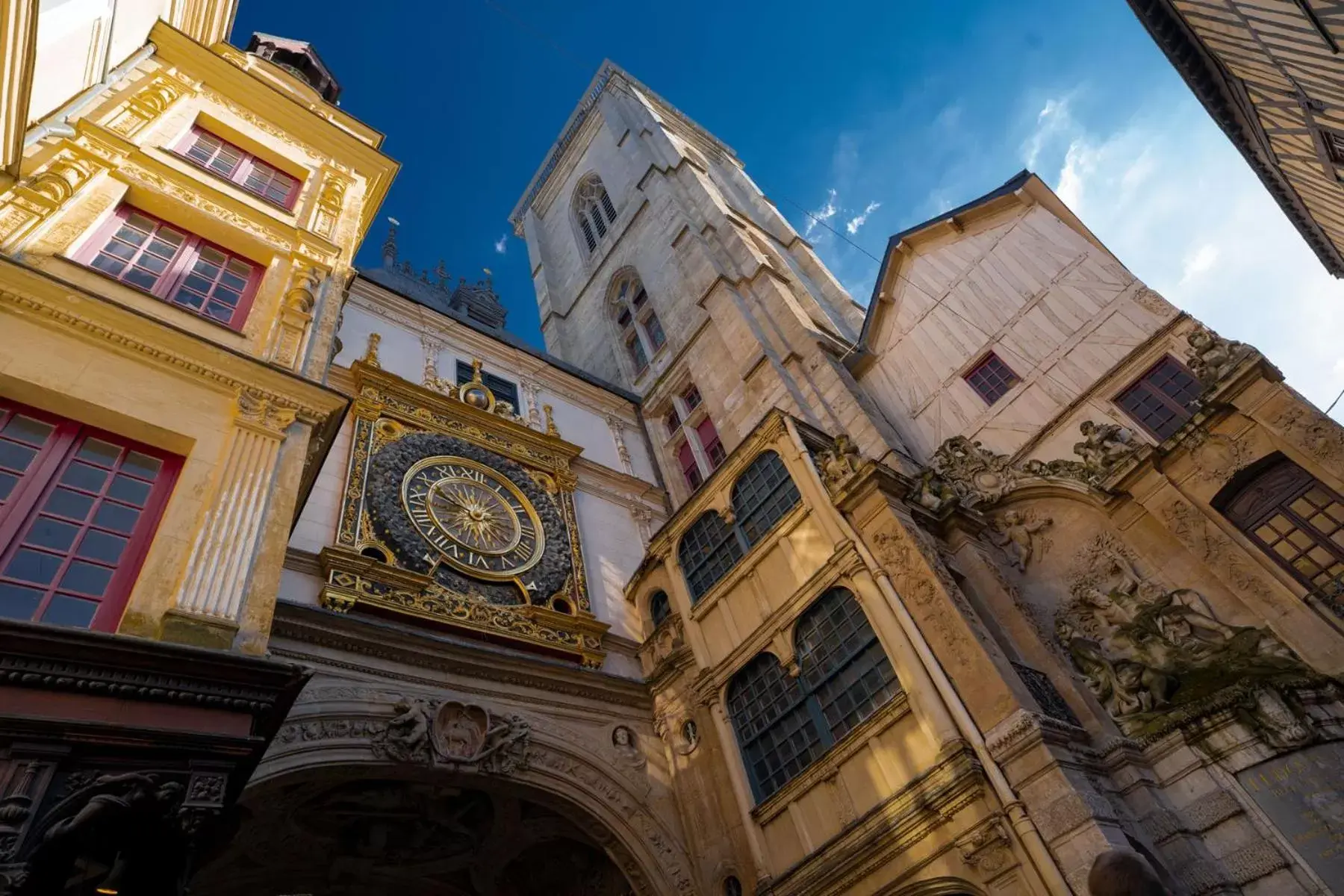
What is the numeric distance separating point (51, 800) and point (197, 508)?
134 inches

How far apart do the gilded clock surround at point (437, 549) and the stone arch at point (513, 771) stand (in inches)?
72.9

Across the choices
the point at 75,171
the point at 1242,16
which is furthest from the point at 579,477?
the point at 1242,16

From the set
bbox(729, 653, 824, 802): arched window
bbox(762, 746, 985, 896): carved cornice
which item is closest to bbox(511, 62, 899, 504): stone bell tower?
bbox(729, 653, 824, 802): arched window

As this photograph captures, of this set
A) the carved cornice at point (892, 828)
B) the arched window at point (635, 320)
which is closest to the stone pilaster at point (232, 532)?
the carved cornice at point (892, 828)

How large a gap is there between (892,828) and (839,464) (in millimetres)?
6024

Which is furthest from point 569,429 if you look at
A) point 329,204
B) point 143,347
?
point 143,347

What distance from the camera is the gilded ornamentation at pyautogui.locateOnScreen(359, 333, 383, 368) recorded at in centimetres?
1780

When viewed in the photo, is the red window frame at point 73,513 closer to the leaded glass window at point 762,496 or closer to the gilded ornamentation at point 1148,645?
the leaded glass window at point 762,496

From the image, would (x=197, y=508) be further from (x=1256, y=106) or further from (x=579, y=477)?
(x=1256, y=106)

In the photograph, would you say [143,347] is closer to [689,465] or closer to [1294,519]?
[689,465]

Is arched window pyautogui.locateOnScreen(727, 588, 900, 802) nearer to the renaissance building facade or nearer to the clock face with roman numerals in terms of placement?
the renaissance building facade

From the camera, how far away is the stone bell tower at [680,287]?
2044 cm

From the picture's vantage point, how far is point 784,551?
45.8 ft

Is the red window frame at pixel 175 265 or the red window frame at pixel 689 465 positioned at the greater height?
the red window frame at pixel 689 465
